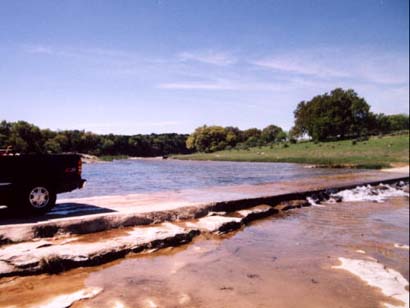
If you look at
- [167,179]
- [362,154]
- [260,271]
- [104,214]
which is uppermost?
[362,154]

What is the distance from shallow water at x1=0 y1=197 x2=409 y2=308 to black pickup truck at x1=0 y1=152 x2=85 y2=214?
3007mm

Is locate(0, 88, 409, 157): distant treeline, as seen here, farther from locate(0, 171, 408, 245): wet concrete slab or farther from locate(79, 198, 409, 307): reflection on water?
locate(79, 198, 409, 307): reflection on water

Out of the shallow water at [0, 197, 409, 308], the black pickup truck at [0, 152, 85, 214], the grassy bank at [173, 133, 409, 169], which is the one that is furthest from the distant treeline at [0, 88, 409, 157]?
the grassy bank at [173, 133, 409, 169]

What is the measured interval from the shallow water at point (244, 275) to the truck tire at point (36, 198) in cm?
302

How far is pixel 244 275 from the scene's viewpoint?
248 inches

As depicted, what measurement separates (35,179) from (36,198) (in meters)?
0.47

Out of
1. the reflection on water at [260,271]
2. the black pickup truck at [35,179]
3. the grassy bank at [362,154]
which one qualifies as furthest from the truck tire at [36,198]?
the grassy bank at [362,154]

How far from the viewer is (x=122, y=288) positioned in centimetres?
543

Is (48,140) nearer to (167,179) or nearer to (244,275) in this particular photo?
(167,179)

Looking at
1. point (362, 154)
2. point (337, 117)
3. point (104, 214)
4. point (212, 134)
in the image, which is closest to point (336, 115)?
point (337, 117)

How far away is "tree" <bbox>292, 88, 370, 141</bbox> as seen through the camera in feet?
226

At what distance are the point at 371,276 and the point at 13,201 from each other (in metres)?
7.31

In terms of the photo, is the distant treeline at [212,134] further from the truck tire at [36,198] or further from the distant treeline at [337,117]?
the truck tire at [36,198]

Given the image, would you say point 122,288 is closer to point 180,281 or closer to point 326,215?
point 180,281
